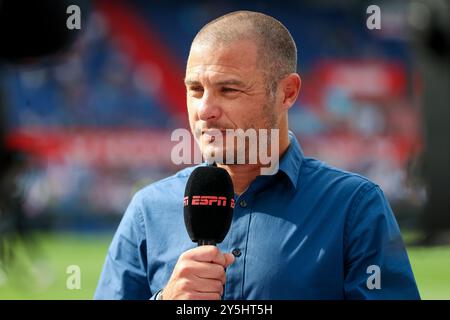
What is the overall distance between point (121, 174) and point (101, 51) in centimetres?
219

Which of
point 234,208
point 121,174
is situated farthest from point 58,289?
point 234,208

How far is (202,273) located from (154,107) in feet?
39.3

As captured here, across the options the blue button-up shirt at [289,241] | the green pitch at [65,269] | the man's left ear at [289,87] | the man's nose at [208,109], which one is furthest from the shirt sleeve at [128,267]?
the green pitch at [65,269]

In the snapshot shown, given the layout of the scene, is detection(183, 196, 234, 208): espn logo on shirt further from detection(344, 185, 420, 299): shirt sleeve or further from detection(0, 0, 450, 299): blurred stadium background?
detection(0, 0, 450, 299): blurred stadium background

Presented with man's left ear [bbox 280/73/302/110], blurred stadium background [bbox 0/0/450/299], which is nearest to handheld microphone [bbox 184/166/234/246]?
man's left ear [bbox 280/73/302/110]

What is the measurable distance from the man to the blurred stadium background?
901cm

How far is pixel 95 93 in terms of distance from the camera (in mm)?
13031

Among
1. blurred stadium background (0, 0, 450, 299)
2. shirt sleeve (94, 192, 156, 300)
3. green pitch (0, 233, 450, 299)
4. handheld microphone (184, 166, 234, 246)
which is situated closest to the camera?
handheld microphone (184, 166, 234, 246)

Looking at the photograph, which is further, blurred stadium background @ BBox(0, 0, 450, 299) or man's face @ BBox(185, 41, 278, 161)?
blurred stadium background @ BBox(0, 0, 450, 299)

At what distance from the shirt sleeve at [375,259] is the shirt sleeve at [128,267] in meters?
0.49

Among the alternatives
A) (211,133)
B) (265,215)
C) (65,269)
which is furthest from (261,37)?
(65,269)

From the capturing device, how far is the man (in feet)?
5.80
